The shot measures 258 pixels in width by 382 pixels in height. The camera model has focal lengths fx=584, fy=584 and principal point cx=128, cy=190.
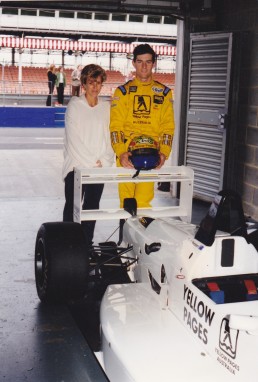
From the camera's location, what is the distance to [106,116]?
4.66m

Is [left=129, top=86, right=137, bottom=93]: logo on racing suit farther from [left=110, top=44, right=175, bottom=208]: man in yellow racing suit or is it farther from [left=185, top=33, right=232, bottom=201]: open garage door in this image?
[left=185, top=33, right=232, bottom=201]: open garage door

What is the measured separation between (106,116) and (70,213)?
32.9 inches

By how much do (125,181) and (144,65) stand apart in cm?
98

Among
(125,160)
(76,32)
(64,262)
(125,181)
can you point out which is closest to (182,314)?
(64,262)

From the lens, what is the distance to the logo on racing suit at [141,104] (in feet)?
15.1

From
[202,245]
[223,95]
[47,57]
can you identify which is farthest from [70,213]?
[47,57]

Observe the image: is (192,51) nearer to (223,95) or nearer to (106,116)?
(223,95)

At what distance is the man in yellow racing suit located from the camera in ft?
14.9

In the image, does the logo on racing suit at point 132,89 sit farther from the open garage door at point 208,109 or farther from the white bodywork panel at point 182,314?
the open garage door at point 208,109

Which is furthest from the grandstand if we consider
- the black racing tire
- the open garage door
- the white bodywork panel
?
the white bodywork panel

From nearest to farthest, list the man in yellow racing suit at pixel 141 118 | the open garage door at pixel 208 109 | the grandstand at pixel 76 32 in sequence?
1. the man in yellow racing suit at pixel 141 118
2. the open garage door at pixel 208 109
3. the grandstand at pixel 76 32

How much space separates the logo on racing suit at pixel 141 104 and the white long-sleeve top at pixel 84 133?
9.3 inches

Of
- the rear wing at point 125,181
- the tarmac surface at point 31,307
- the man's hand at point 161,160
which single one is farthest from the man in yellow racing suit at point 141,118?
the tarmac surface at point 31,307

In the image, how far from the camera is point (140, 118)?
4.64 meters
